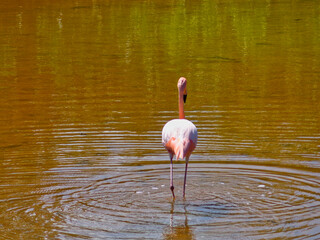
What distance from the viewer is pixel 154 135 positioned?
9.84m

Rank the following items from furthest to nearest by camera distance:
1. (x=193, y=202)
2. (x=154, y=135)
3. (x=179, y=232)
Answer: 1. (x=154, y=135)
2. (x=193, y=202)
3. (x=179, y=232)

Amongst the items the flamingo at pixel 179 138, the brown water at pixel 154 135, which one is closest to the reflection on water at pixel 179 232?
the brown water at pixel 154 135

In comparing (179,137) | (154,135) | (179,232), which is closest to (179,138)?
(179,137)

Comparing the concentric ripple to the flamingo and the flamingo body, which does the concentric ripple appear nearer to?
the flamingo

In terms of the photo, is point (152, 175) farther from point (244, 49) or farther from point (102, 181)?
point (244, 49)

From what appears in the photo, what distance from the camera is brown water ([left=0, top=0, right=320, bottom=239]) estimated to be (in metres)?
6.86

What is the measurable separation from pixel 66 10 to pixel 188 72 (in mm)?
13964

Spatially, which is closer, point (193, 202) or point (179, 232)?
point (179, 232)

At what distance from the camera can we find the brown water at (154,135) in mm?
→ 6863

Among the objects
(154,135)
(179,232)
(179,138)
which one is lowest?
(179,232)

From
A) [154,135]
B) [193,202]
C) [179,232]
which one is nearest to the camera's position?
[179,232]

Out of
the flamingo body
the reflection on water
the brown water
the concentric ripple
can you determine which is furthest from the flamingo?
the reflection on water

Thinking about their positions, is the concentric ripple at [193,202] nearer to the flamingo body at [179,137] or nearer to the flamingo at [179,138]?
the flamingo at [179,138]

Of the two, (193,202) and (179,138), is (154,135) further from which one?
(193,202)
